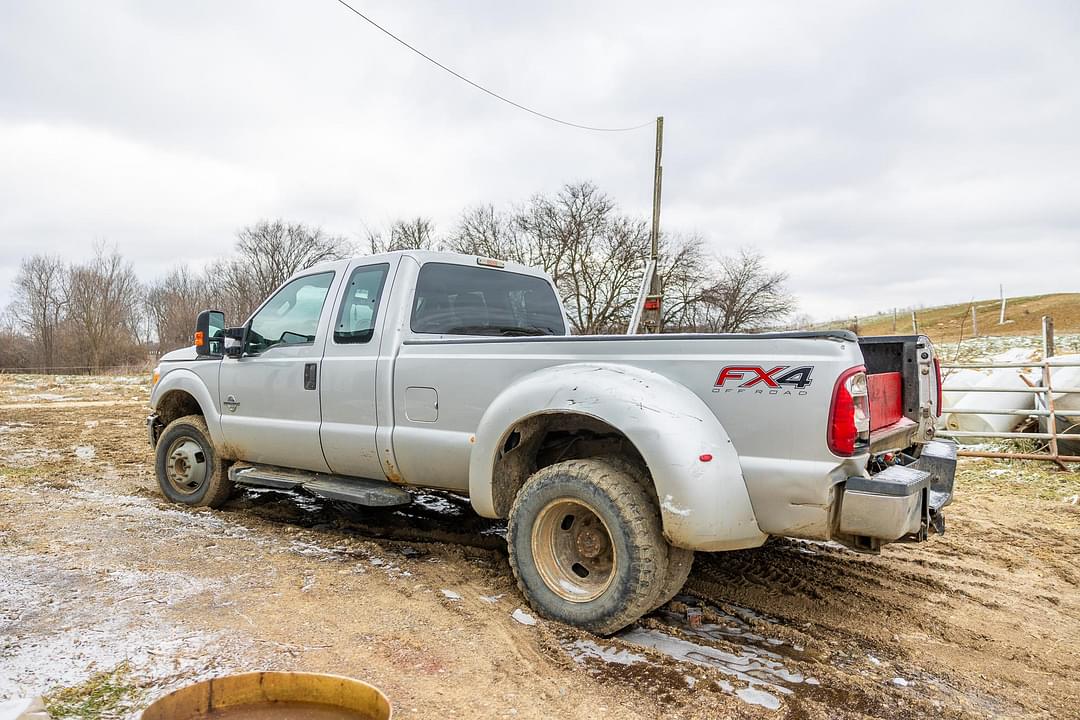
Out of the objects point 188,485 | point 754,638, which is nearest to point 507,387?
point 754,638

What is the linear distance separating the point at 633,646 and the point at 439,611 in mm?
1014

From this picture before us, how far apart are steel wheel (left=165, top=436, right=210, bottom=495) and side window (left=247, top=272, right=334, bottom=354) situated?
46.6 inches

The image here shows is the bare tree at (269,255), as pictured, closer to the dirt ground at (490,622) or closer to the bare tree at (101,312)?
the bare tree at (101,312)

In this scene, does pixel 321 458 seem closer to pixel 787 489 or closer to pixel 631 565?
pixel 631 565

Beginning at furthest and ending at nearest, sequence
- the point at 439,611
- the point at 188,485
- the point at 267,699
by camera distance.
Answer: the point at 188,485 < the point at 439,611 < the point at 267,699

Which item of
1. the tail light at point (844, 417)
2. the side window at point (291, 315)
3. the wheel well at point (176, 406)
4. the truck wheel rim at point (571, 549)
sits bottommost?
the truck wheel rim at point (571, 549)

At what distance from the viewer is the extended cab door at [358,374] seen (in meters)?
→ 4.66

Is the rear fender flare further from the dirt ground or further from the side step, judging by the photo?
the side step

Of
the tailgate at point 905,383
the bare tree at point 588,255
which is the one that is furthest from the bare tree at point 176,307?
the tailgate at point 905,383

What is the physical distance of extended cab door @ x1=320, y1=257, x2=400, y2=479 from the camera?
4656 millimetres

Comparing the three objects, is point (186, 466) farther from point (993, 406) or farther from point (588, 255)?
point (588, 255)

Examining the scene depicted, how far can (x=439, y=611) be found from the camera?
3715 mm

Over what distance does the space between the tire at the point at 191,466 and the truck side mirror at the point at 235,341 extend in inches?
30.0

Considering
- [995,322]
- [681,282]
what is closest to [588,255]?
[681,282]
